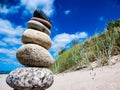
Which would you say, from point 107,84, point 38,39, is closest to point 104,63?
point 107,84

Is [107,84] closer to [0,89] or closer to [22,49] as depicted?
[22,49]

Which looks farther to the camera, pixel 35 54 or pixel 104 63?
pixel 104 63

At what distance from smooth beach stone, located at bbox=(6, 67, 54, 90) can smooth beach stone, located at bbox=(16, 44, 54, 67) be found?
183 millimetres

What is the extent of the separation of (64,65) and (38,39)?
7.97 metres

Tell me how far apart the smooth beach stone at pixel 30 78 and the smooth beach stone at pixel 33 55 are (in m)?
0.18

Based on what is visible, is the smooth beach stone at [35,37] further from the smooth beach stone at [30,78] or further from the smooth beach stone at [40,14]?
the smooth beach stone at [30,78]

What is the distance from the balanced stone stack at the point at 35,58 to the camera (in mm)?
5707

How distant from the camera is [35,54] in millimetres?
5852

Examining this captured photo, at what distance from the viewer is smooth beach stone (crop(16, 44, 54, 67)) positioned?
586 cm

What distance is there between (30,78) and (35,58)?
0.49m

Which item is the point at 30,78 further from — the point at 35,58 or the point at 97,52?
the point at 97,52

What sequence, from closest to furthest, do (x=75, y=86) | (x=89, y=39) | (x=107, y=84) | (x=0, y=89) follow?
(x=107, y=84) → (x=75, y=86) → (x=0, y=89) → (x=89, y=39)

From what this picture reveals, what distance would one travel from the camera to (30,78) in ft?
18.7

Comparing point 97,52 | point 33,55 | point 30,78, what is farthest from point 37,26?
point 97,52
